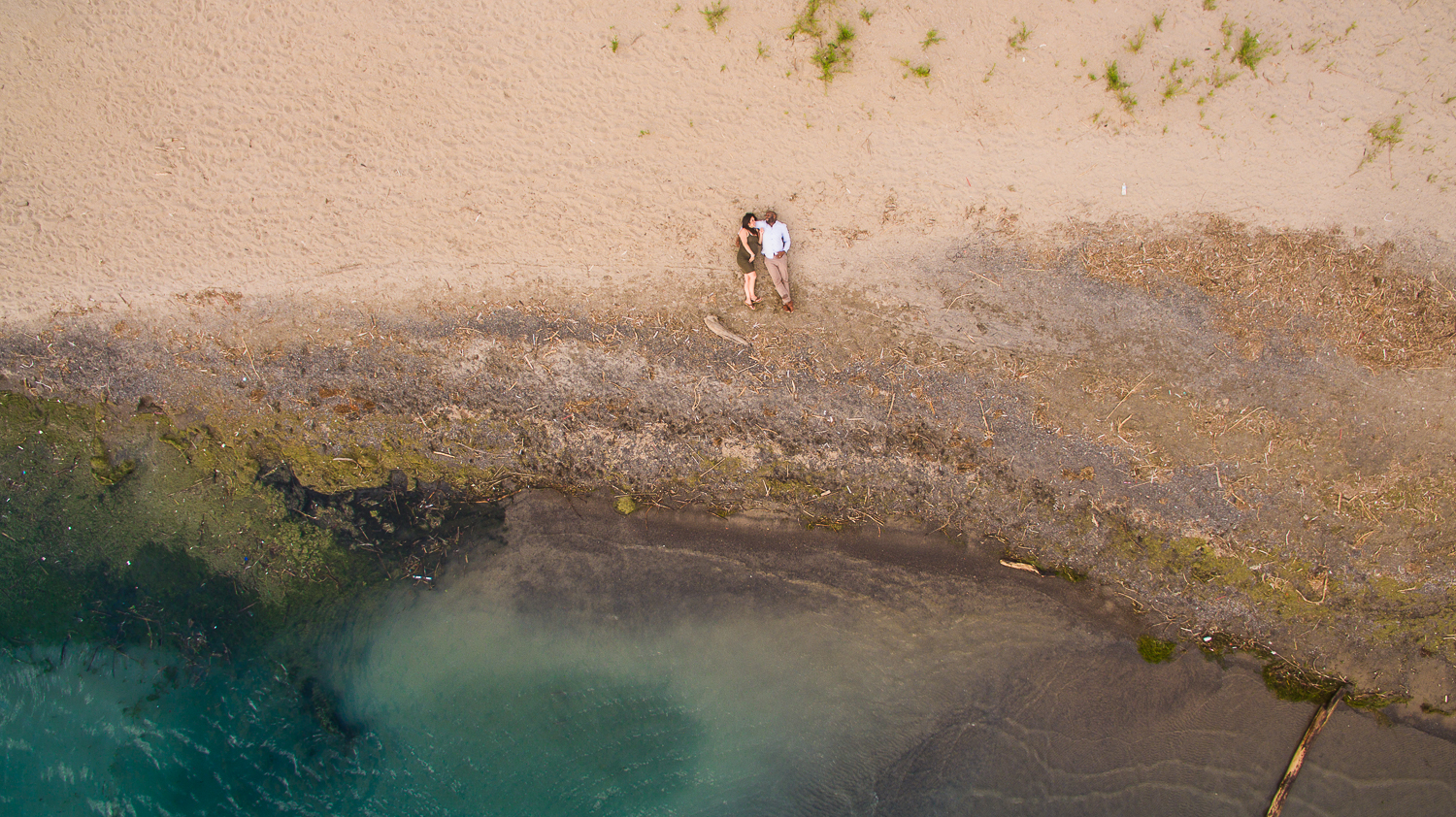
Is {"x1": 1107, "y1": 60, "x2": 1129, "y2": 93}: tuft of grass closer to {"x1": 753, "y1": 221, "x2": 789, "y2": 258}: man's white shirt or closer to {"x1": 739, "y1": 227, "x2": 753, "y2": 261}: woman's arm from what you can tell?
{"x1": 753, "y1": 221, "x2": 789, "y2": 258}: man's white shirt

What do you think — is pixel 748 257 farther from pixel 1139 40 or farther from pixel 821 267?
pixel 1139 40

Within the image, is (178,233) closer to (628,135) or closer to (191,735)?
(628,135)

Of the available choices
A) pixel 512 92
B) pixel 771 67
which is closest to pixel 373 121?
pixel 512 92

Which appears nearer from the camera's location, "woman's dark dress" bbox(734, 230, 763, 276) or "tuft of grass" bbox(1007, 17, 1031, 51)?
"tuft of grass" bbox(1007, 17, 1031, 51)

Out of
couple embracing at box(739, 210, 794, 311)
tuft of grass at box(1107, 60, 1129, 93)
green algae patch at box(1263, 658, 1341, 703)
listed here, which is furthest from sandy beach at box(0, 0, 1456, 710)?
green algae patch at box(1263, 658, 1341, 703)

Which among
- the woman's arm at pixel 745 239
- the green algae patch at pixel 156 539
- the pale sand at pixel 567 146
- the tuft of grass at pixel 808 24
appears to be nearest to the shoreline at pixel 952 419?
the green algae patch at pixel 156 539
